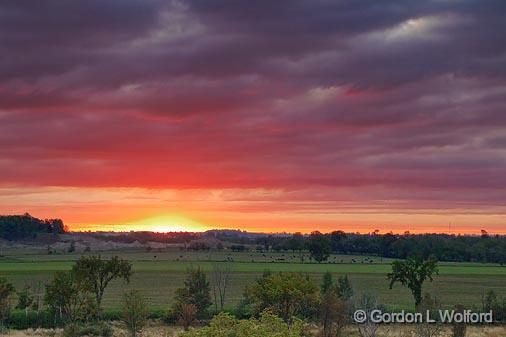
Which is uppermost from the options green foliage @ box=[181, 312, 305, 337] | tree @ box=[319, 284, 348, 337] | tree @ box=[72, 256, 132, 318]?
green foliage @ box=[181, 312, 305, 337]

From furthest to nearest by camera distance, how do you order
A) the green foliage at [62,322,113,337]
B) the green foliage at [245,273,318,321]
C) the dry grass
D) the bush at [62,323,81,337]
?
the green foliage at [245,273,318,321] < the dry grass < the green foliage at [62,322,113,337] < the bush at [62,323,81,337]

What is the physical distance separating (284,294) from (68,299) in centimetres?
2337

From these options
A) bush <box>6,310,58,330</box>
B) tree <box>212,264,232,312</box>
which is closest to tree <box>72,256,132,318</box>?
bush <box>6,310,58,330</box>

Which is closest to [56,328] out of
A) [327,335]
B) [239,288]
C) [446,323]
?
[327,335]

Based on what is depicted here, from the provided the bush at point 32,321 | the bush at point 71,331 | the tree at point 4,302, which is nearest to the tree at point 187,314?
the bush at point 71,331

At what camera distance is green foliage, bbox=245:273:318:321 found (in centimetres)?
7031

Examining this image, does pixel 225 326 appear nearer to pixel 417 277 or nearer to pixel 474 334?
pixel 474 334

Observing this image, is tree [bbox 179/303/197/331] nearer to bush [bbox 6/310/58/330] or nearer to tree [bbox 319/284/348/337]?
bush [bbox 6/310/58/330]

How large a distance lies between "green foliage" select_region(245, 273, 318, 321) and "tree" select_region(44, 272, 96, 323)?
58.7ft

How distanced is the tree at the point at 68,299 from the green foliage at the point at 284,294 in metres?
17.9

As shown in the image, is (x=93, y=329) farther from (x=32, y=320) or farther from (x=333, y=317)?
(x=333, y=317)

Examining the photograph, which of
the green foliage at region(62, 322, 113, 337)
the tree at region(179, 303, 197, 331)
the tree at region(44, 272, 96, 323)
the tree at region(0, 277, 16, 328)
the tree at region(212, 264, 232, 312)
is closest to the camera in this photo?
the green foliage at region(62, 322, 113, 337)

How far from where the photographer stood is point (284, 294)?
70.9m

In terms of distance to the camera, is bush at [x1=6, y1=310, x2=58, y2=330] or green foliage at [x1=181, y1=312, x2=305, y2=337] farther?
bush at [x1=6, y1=310, x2=58, y2=330]
